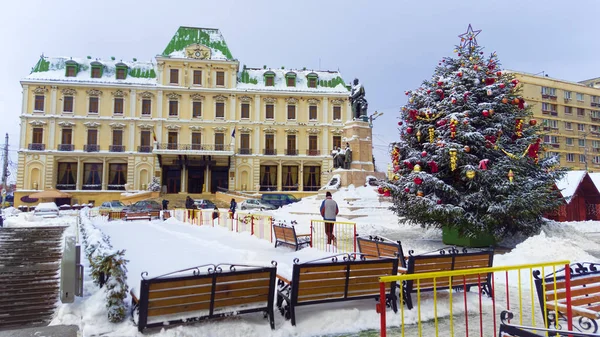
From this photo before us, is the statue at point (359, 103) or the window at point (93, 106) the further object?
the window at point (93, 106)

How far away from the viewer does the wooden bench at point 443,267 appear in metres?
6.14

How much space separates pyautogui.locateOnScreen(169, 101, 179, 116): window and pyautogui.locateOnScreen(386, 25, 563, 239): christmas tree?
36.7 m

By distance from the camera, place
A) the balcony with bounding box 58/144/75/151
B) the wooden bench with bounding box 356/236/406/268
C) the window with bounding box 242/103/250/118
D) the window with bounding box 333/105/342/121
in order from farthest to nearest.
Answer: the window with bounding box 333/105/342/121, the window with bounding box 242/103/250/118, the balcony with bounding box 58/144/75/151, the wooden bench with bounding box 356/236/406/268

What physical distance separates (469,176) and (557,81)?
182ft

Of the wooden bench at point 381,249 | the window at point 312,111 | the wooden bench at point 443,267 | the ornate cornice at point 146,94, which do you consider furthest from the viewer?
the window at point 312,111

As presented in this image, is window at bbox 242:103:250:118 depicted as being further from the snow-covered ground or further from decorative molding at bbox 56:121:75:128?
the snow-covered ground

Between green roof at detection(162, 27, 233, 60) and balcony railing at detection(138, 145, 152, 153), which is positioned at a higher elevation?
green roof at detection(162, 27, 233, 60)

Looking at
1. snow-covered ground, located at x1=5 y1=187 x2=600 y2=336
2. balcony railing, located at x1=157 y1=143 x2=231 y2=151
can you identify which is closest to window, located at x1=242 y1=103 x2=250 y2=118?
balcony railing, located at x1=157 y1=143 x2=231 y2=151

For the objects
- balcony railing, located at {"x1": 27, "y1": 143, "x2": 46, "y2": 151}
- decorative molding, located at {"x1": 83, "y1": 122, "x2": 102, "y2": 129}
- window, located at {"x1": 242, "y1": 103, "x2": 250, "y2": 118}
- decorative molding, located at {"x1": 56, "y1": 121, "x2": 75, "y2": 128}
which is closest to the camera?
balcony railing, located at {"x1": 27, "y1": 143, "x2": 46, "y2": 151}

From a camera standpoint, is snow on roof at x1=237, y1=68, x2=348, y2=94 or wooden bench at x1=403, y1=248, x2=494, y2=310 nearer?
wooden bench at x1=403, y1=248, x2=494, y2=310

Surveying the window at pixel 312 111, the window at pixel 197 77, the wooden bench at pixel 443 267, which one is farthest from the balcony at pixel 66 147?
the wooden bench at pixel 443 267

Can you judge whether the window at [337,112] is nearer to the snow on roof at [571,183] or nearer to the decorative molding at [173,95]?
the decorative molding at [173,95]

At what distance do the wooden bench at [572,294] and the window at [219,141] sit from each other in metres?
42.9

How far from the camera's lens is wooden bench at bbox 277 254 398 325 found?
17.7ft
